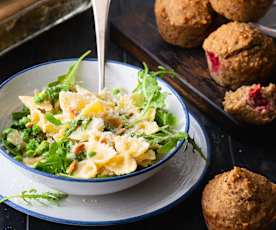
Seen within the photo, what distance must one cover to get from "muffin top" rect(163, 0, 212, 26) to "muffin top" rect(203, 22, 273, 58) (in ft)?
0.42

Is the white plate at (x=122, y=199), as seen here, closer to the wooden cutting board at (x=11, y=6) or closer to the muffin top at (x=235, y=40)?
the muffin top at (x=235, y=40)

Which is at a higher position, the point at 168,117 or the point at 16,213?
the point at 168,117

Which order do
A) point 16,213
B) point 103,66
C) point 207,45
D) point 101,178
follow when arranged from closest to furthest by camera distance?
point 101,178 → point 16,213 → point 103,66 → point 207,45

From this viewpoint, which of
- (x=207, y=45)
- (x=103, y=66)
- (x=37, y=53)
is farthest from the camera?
(x=37, y=53)

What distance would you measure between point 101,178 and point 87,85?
458 millimetres

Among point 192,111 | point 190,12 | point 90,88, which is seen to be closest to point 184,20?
point 190,12

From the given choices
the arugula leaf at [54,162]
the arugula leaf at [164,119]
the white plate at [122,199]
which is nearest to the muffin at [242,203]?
the white plate at [122,199]

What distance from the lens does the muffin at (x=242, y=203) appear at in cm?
144

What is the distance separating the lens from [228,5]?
1982 millimetres

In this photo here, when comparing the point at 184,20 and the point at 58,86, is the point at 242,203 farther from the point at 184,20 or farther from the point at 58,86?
the point at 184,20

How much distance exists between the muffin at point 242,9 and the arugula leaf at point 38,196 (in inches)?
32.5

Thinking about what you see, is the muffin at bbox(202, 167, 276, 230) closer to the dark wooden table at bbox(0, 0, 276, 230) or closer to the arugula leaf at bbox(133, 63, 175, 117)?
the dark wooden table at bbox(0, 0, 276, 230)

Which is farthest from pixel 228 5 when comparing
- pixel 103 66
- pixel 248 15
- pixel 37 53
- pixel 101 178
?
pixel 101 178

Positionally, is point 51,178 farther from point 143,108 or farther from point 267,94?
point 267,94
